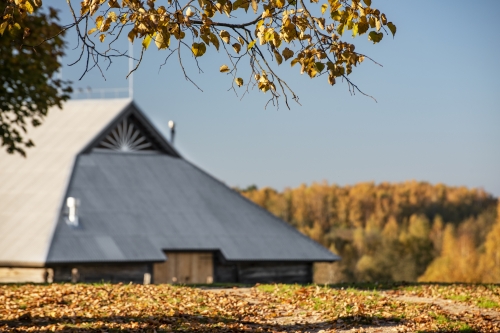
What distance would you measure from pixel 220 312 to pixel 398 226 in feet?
385

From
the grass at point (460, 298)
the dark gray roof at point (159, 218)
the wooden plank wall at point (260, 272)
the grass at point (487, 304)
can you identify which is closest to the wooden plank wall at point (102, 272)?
the dark gray roof at point (159, 218)

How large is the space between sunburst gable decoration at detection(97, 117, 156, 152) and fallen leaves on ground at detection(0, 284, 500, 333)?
77.5 feet

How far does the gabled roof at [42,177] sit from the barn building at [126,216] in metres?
0.06

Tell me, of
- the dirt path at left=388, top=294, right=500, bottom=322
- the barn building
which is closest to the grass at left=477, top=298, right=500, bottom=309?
the dirt path at left=388, top=294, right=500, bottom=322

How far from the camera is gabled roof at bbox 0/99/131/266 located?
30.6 m

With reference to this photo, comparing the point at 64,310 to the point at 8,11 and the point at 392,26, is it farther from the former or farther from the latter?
the point at 392,26

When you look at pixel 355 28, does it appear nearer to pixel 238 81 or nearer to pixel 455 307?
pixel 238 81

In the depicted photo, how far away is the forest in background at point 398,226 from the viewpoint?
322ft

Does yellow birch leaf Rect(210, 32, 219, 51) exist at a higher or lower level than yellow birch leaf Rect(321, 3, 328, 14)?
lower

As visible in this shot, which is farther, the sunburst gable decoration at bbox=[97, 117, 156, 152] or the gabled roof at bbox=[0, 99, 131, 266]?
the sunburst gable decoration at bbox=[97, 117, 156, 152]

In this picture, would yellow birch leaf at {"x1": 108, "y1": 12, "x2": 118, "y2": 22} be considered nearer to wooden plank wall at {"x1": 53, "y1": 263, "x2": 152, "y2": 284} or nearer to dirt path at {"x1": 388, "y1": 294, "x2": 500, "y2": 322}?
dirt path at {"x1": 388, "y1": 294, "x2": 500, "y2": 322}

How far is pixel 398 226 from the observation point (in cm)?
12725

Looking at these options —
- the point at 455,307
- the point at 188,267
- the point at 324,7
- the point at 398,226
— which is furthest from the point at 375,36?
the point at 398,226

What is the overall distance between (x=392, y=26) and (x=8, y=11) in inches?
174
